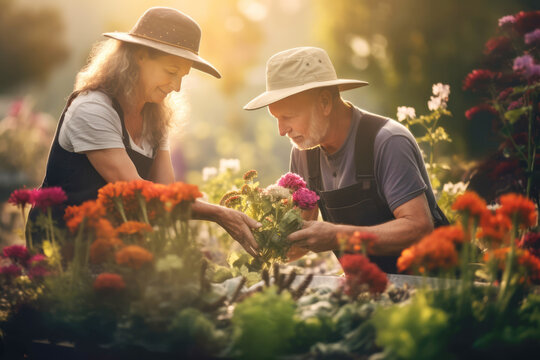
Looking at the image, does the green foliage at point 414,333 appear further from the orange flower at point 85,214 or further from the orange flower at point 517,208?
the orange flower at point 85,214

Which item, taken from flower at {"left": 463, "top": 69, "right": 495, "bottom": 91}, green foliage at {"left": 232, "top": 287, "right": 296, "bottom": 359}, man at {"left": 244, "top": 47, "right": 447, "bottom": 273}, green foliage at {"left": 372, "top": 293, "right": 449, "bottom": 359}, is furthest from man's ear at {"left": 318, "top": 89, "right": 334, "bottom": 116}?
green foliage at {"left": 372, "top": 293, "right": 449, "bottom": 359}

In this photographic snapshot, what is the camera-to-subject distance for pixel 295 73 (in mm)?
2791

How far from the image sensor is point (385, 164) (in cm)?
268

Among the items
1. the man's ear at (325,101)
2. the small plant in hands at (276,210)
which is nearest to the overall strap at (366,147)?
the man's ear at (325,101)

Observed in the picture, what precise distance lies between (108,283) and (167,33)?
148 cm

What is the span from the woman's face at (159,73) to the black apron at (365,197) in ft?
3.34

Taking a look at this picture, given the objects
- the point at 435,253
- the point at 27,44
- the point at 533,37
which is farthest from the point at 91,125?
the point at 27,44

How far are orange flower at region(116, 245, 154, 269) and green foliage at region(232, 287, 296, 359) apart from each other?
31cm

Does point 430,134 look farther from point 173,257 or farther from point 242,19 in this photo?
point 242,19

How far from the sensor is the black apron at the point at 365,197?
2801mm

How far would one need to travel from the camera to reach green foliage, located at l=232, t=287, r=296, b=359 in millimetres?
1373

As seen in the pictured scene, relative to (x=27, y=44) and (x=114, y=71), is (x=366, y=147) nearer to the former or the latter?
(x=114, y=71)

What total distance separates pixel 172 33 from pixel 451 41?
755 centimetres

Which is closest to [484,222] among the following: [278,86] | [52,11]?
[278,86]
